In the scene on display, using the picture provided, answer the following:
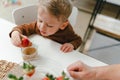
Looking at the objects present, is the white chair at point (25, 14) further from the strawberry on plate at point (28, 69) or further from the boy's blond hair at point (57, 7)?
the strawberry on plate at point (28, 69)

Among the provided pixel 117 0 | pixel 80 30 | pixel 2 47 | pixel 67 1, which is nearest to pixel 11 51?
pixel 2 47

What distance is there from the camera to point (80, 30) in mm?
2283

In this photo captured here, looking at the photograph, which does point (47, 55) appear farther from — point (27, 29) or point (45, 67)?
point (27, 29)

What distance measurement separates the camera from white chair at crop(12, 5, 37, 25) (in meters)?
1.18

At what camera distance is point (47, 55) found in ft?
3.03

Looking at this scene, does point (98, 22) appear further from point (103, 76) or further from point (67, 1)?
point (103, 76)

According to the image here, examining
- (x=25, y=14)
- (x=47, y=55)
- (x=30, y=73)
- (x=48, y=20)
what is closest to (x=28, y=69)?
(x=30, y=73)

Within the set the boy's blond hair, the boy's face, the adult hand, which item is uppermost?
the boy's blond hair

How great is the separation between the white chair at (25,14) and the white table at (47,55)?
8.0 inches

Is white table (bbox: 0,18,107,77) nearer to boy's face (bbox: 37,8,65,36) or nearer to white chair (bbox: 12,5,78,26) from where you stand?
boy's face (bbox: 37,8,65,36)

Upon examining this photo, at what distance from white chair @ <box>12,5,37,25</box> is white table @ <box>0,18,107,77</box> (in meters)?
0.20

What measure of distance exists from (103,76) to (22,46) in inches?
16.6

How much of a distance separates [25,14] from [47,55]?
0.43 meters

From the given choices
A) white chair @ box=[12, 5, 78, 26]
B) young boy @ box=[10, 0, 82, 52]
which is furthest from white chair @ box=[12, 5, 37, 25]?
young boy @ box=[10, 0, 82, 52]
